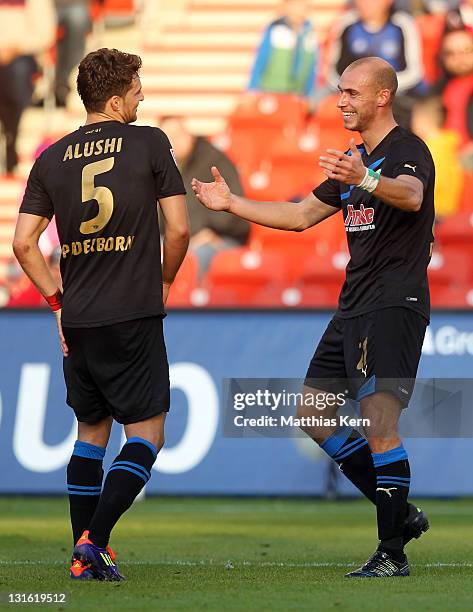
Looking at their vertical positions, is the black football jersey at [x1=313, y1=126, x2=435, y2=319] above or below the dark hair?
below

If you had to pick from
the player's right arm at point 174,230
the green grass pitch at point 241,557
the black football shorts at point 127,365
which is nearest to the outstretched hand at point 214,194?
the player's right arm at point 174,230

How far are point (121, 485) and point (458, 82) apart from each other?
31.9 ft

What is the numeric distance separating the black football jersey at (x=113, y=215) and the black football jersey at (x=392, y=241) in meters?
0.79

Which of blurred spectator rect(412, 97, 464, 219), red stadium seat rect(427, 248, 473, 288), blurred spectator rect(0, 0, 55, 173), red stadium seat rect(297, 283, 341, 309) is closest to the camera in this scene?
red stadium seat rect(297, 283, 341, 309)

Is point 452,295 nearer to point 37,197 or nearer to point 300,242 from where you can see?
point 300,242

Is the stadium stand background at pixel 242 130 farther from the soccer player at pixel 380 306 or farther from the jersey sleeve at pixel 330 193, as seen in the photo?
the soccer player at pixel 380 306

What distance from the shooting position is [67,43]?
47.2 ft

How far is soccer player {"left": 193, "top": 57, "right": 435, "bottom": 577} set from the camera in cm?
550

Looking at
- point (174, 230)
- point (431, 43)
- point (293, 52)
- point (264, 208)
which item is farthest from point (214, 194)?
point (431, 43)

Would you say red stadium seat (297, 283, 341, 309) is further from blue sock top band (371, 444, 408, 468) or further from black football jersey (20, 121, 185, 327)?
black football jersey (20, 121, 185, 327)

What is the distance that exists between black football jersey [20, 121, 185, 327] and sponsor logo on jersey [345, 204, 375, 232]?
760 millimetres

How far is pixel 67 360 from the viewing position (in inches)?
218

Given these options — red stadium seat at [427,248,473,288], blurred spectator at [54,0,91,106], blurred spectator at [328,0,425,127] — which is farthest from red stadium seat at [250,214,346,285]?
blurred spectator at [54,0,91,106]

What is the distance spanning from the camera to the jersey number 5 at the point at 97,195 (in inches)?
211
